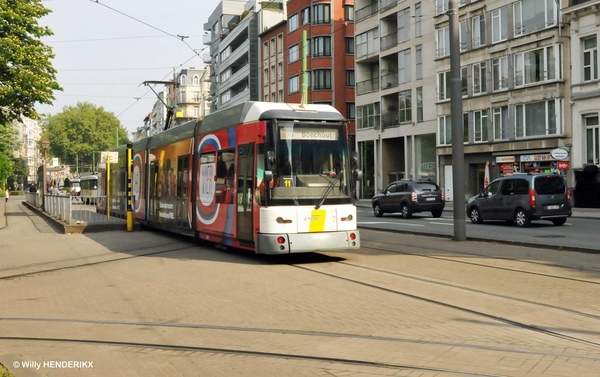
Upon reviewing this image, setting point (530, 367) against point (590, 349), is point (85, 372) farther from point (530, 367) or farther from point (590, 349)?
point (590, 349)

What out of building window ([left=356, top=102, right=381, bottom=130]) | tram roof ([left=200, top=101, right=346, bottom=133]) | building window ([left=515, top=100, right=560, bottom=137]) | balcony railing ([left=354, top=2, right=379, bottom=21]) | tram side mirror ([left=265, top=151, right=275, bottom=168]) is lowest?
tram side mirror ([left=265, top=151, right=275, bottom=168])

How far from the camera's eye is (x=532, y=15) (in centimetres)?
4000

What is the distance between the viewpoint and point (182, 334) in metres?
7.61

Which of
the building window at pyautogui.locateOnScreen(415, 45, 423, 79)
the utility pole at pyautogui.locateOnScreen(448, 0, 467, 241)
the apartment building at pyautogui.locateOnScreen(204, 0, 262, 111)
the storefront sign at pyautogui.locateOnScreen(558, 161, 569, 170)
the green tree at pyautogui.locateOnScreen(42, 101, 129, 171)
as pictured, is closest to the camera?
the utility pole at pyautogui.locateOnScreen(448, 0, 467, 241)

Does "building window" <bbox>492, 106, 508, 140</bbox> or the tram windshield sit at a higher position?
"building window" <bbox>492, 106, 508, 140</bbox>

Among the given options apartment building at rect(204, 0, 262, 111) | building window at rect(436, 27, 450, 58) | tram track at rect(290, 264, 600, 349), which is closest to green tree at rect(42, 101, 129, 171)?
apartment building at rect(204, 0, 262, 111)

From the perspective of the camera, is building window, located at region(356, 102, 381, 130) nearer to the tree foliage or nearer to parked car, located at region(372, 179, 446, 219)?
parked car, located at region(372, 179, 446, 219)

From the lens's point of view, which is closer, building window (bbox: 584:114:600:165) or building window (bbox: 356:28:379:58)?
building window (bbox: 584:114:600:165)

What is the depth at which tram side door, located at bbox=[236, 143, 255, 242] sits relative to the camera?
544 inches

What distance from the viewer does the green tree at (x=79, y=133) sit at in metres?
120

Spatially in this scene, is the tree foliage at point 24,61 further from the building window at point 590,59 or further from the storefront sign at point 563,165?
the building window at point 590,59

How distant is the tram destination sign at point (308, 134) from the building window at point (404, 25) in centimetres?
3999

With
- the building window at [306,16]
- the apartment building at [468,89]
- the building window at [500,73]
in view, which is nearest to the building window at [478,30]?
the apartment building at [468,89]

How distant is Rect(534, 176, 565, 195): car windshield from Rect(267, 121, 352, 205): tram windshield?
11.9 meters
